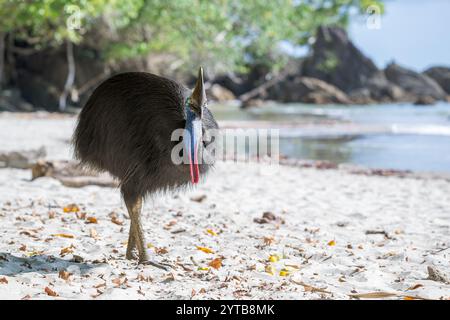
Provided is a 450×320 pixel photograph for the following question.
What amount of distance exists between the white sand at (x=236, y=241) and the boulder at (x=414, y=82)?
44.3 meters

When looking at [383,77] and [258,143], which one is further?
[383,77]

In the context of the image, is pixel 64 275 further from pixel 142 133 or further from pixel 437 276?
pixel 437 276

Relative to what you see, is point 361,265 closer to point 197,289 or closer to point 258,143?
point 197,289

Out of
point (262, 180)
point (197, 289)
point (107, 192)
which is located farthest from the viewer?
point (262, 180)

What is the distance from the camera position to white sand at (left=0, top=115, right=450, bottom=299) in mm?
3225

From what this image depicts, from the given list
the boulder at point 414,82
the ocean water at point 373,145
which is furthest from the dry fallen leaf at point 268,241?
the boulder at point 414,82

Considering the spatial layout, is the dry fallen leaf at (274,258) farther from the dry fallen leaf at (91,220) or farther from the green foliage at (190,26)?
the green foliage at (190,26)

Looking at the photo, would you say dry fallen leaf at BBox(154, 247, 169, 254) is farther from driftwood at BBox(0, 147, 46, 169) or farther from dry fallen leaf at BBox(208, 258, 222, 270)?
driftwood at BBox(0, 147, 46, 169)

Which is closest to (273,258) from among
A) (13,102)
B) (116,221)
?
(116,221)

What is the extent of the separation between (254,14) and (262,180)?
13.9 meters

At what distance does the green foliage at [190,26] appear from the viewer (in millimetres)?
17562

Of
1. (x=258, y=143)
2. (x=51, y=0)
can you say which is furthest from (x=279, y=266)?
(x=258, y=143)

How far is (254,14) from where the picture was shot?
2050 cm

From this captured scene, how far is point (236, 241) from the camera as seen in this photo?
4383 mm
